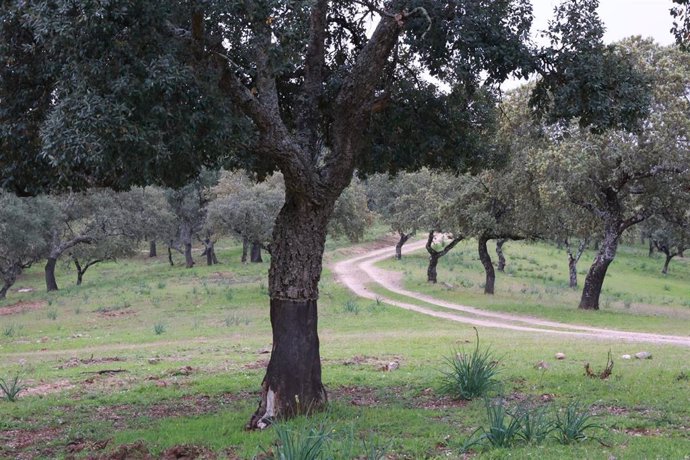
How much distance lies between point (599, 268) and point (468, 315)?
489cm

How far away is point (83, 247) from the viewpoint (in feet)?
130

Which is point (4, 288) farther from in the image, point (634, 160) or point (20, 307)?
point (634, 160)

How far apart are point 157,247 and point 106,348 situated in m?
58.4

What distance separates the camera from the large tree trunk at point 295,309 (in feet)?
25.4

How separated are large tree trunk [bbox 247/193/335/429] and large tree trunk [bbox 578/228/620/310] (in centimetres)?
1652

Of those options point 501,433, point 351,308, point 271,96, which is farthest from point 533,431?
point 351,308

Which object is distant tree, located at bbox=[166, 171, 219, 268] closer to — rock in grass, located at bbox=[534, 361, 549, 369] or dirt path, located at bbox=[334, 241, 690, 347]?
dirt path, located at bbox=[334, 241, 690, 347]

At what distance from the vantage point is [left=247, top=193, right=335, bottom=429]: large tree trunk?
7.75m

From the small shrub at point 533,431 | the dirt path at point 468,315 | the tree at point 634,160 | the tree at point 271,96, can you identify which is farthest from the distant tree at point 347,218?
the small shrub at point 533,431

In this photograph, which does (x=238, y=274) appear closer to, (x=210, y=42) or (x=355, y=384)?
(x=355, y=384)

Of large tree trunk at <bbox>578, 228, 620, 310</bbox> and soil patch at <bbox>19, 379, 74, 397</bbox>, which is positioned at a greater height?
A: large tree trunk at <bbox>578, 228, 620, 310</bbox>

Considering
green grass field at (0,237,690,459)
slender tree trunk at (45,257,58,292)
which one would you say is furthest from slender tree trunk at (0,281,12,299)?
green grass field at (0,237,690,459)

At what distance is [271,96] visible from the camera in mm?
7887

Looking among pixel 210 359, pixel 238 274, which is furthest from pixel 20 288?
pixel 210 359
